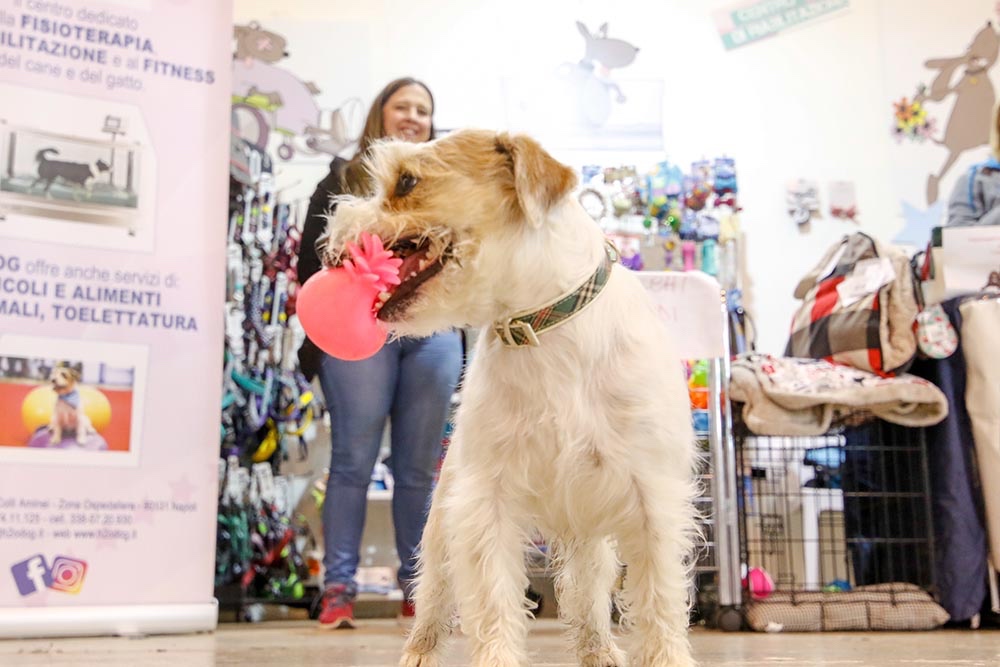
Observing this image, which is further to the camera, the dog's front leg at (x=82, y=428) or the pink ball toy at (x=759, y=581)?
the pink ball toy at (x=759, y=581)

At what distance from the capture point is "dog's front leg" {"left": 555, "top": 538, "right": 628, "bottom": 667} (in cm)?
190

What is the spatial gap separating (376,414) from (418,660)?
1241mm

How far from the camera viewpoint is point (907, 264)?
323 cm

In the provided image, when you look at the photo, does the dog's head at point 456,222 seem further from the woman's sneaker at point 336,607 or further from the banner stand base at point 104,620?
the woman's sneaker at point 336,607

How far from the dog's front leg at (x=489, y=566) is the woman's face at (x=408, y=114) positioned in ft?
5.81

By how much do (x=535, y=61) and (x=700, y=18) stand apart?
0.89 m

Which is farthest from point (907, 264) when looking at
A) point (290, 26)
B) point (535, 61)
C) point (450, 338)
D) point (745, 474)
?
point (290, 26)

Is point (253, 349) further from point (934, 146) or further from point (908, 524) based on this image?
point (934, 146)

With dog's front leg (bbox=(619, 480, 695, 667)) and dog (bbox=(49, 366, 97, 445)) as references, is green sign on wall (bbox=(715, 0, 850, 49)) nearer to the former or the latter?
dog (bbox=(49, 366, 97, 445))

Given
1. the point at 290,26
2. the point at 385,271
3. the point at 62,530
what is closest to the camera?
the point at 385,271

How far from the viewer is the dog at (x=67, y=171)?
2762 mm

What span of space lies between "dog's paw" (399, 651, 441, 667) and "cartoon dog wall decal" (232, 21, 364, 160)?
137 inches

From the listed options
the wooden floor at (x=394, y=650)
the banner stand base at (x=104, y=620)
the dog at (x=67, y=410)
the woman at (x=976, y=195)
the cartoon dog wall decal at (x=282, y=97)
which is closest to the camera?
the wooden floor at (x=394, y=650)

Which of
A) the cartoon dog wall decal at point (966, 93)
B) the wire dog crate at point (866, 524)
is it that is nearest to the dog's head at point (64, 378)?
the wire dog crate at point (866, 524)
